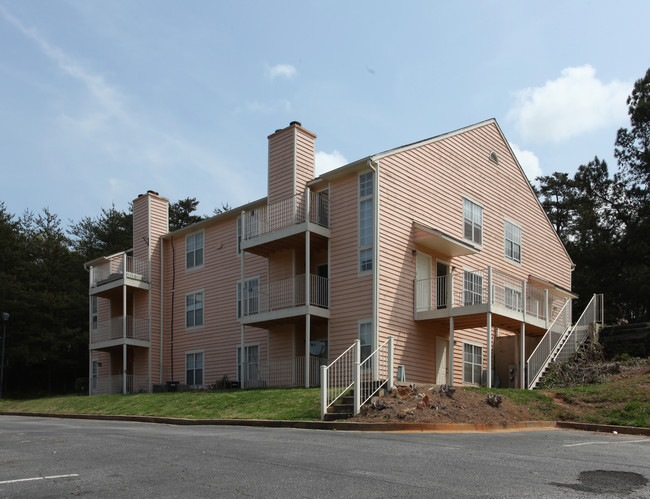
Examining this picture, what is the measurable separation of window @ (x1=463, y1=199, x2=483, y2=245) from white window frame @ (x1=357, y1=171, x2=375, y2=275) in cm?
518

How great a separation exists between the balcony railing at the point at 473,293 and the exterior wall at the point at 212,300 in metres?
6.23

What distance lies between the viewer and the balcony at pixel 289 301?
22.4 metres

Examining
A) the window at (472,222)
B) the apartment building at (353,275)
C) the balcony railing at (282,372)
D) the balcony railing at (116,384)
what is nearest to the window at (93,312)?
the apartment building at (353,275)

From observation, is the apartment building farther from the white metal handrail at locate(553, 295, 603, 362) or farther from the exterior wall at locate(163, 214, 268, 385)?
the white metal handrail at locate(553, 295, 603, 362)

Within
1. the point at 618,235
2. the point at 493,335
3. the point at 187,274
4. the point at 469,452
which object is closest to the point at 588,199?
the point at 618,235

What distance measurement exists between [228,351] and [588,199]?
25.5 m

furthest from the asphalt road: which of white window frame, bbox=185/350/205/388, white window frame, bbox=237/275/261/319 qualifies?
white window frame, bbox=185/350/205/388

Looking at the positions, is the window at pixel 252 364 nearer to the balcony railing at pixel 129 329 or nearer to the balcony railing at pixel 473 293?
the balcony railing at pixel 129 329

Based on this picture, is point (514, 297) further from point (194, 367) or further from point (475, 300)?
point (194, 367)

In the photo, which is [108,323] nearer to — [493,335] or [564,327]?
[493,335]

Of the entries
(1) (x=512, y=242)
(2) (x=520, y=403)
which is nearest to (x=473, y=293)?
(1) (x=512, y=242)

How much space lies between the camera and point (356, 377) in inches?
632

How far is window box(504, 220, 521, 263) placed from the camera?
92.6 feet

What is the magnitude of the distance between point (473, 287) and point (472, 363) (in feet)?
8.87
